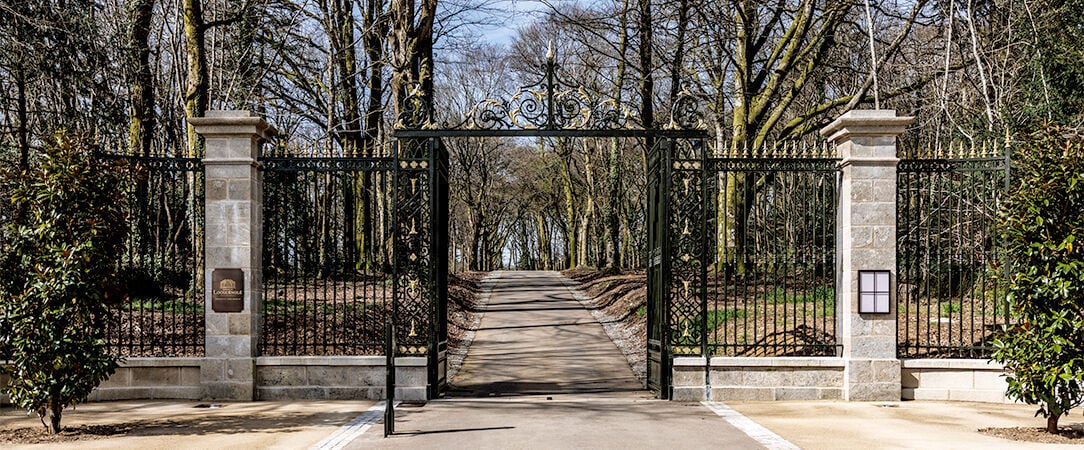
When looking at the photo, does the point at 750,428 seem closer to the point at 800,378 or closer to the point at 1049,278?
the point at 800,378

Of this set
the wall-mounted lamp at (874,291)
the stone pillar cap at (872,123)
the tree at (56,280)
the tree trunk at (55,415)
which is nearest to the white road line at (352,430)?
the tree at (56,280)

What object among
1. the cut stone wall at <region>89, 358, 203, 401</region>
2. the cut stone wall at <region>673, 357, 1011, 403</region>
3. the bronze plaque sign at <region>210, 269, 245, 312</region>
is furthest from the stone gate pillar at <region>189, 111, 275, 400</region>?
the cut stone wall at <region>673, 357, 1011, 403</region>

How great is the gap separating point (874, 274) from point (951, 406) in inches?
68.1

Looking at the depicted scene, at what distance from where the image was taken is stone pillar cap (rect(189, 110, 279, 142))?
11711mm

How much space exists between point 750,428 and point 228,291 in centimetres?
625

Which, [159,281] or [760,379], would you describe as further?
[159,281]

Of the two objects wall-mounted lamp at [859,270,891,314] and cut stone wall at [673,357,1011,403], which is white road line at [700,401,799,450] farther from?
wall-mounted lamp at [859,270,891,314]

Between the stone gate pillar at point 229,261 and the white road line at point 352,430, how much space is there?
70.2 inches

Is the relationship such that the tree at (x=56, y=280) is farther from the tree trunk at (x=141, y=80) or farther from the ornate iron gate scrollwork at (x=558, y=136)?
the tree trunk at (x=141, y=80)

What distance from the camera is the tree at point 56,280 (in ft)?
30.8

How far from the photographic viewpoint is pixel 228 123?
11.8 metres

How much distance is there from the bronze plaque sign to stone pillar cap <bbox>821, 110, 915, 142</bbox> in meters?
7.40

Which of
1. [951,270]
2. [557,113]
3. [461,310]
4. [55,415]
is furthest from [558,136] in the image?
[461,310]

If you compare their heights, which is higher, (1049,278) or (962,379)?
(1049,278)
